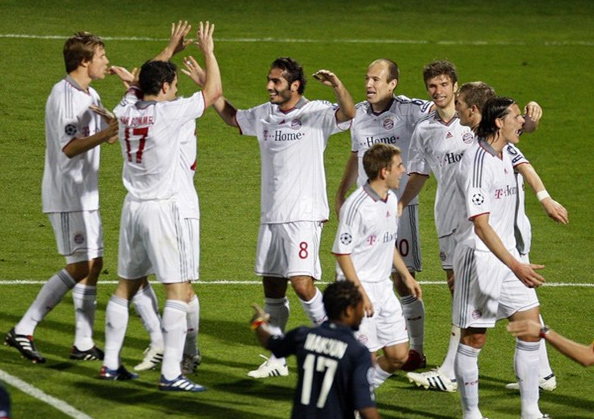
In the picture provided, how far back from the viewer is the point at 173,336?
970 centimetres

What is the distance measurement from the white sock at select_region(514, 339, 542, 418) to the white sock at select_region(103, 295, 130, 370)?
2940 millimetres

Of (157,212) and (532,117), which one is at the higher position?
(532,117)

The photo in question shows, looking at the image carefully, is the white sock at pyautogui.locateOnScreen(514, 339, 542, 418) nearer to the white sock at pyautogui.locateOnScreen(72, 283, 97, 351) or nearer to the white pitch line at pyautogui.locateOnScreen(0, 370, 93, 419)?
the white pitch line at pyautogui.locateOnScreen(0, 370, 93, 419)

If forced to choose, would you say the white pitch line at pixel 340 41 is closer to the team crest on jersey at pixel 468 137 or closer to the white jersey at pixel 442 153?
the white jersey at pixel 442 153

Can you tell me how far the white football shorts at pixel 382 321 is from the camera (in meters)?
9.44

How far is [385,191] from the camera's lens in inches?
372

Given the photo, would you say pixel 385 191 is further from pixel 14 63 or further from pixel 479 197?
pixel 14 63

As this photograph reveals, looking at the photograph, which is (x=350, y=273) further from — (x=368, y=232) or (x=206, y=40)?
(x=206, y=40)

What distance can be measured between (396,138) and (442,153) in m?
0.54

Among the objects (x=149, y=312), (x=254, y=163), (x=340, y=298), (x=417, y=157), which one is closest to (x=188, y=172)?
(x=149, y=312)

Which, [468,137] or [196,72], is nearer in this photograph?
[196,72]

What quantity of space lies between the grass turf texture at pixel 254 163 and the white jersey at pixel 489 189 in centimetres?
142

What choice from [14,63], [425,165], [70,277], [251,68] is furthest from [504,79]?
[70,277]

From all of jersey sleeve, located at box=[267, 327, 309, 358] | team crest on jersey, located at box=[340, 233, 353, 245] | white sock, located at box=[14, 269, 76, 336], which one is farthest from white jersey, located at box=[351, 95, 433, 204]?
jersey sleeve, located at box=[267, 327, 309, 358]
